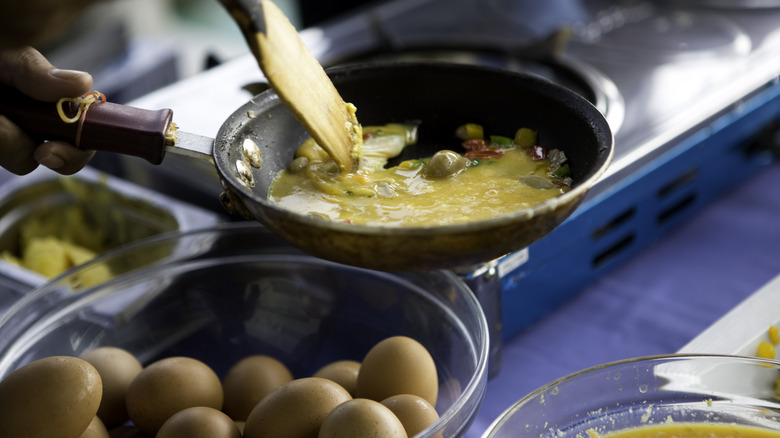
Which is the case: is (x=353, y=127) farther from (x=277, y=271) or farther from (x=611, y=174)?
(x=611, y=174)

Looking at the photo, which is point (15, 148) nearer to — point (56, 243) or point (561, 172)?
point (56, 243)

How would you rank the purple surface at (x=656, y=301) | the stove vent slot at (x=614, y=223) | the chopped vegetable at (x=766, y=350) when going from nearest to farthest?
the chopped vegetable at (x=766, y=350), the purple surface at (x=656, y=301), the stove vent slot at (x=614, y=223)

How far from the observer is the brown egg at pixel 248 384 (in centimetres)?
99

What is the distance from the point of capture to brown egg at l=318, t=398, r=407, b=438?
0.80m

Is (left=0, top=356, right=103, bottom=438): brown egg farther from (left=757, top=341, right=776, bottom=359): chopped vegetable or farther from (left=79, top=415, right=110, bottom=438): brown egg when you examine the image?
(left=757, top=341, right=776, bottom=359): chopped vegetable

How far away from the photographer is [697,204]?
1536 mm

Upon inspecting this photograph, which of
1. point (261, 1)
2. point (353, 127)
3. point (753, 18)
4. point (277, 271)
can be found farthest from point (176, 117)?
point (753, 18)

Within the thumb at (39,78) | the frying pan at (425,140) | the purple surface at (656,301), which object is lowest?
the purple surface at (656,301)

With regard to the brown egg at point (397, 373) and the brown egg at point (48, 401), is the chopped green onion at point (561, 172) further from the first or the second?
the brown egg at point (48, 401)

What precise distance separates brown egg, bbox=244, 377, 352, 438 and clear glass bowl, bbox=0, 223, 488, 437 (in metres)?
0.21

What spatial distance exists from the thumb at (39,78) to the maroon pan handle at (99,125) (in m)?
0.01

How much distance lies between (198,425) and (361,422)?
194 mm

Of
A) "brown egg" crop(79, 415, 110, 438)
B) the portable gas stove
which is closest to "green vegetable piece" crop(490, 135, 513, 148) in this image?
the portable gas stove

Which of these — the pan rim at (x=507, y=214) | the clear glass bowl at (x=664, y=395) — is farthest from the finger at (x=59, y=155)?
the clear glass bowl at (x=664, y=395)
